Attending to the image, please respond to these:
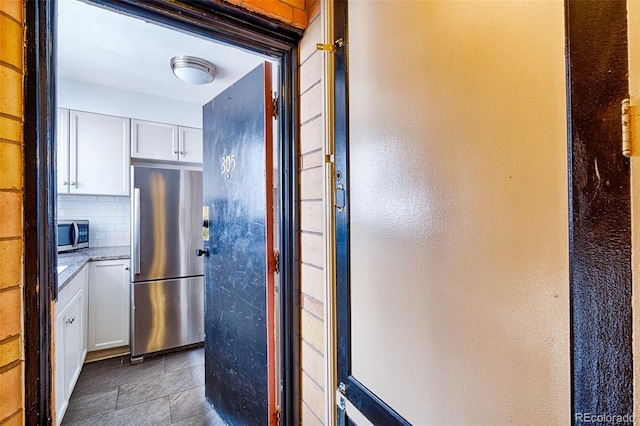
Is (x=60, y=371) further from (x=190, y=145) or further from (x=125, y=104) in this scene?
(x=125, y=104)

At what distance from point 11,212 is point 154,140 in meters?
2.36

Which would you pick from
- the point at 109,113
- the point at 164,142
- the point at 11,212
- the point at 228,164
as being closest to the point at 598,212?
the point at 11,212

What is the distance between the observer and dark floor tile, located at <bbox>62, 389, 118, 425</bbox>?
1.77 metres

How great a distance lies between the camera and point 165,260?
2.54m

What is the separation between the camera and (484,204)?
544 millimetres

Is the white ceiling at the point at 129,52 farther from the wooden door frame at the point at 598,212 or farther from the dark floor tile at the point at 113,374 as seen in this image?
the dark floor tile at the point at 113,374

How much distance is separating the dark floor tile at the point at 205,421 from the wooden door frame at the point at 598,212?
1880mm

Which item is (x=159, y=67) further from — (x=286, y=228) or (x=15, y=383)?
(x=15, y=383)

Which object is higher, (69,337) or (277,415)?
(69,337)

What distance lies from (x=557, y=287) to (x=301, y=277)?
89 centimetres

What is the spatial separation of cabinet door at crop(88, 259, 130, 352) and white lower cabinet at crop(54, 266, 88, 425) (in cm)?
10

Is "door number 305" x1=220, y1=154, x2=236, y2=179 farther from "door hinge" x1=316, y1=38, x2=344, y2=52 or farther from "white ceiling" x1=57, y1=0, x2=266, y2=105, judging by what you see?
"door hinge" x1=316, y1=38, x2=344, y2=52

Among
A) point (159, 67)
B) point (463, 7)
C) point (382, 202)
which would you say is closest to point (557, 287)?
point (382, 202)

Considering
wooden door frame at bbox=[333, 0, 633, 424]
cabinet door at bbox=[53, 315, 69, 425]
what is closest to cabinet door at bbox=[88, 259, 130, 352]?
cabinet door at bbox=[53, 315, 69, 425]
